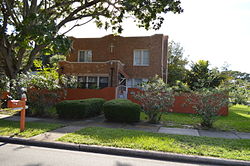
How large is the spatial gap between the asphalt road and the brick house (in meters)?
11.1

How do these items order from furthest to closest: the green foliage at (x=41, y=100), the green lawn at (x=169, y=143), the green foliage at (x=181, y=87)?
the green foliage at (x=41, y=100) → the green foliage at (x=181, y=87) → the green lawn at (x=169, y=143)

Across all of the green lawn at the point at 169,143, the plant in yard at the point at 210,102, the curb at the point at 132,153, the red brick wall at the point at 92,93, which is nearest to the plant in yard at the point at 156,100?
the plant in yard at the point at 210,102

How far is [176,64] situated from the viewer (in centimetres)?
2634

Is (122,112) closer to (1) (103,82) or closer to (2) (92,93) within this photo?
(2) (92,93)

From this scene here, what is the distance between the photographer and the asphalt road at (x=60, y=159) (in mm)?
4129

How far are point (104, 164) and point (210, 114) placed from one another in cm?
580

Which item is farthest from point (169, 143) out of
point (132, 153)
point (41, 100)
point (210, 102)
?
point (41, 100)

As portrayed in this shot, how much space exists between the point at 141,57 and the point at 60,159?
1461cm

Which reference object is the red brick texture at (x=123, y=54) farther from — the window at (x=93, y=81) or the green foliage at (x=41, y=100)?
the green foliage at (x=41, y=100)

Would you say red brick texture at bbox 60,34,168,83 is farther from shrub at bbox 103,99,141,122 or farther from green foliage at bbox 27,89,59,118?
shrub at bbox 103,99,141,122

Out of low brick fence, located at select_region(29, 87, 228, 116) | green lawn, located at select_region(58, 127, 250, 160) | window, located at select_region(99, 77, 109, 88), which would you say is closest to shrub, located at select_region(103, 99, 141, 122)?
green lawn, located at select_region(58, 127, 250, 160)

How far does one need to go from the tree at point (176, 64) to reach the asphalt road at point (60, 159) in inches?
751

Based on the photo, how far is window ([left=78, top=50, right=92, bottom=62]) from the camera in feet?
62.8

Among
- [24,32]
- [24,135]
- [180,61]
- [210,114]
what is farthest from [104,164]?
[180,61]
